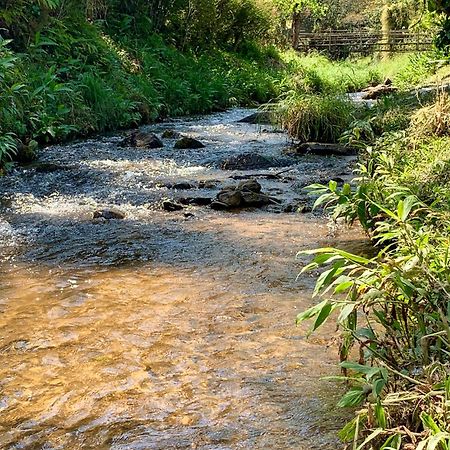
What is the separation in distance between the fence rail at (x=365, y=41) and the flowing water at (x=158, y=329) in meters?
25.3

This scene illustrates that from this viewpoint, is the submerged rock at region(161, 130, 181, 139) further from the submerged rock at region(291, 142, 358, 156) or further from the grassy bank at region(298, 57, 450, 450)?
the grassy bank at region(298, 57, 450, 450)

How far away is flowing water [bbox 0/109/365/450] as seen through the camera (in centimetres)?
234

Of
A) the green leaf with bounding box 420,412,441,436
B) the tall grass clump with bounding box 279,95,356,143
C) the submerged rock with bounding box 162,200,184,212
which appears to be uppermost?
the green leaf with bounding box 420,412,441,436

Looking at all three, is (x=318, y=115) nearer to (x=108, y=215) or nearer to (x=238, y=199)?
(x=238, y=199)

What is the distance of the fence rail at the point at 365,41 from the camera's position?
94.5 ft

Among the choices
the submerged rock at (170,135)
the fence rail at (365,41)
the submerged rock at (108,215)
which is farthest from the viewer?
the fence rail at (365,41)

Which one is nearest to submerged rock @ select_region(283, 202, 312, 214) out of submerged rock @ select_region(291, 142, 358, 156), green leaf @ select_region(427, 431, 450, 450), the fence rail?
submerged rock @ select_region(291, 142, 358, 156)

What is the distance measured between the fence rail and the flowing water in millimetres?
25298

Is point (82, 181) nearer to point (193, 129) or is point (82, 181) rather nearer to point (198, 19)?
point (193, 129)

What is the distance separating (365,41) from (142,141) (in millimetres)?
26246

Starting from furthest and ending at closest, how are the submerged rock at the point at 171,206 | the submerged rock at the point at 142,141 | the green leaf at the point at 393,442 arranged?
the submerged rock at the point at 142,141 < the submerged rock at the point at 171,206 < the green leaf at the point at 393,442

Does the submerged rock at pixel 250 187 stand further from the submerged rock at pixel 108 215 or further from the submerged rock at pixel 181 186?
the submerged rock at pixel 108 215

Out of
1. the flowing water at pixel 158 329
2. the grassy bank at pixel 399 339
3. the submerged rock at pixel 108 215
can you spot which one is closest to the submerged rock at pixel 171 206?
the flowing water at pixel 158 329

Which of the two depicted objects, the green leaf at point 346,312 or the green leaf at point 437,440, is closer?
the green leaf at point 437,440
